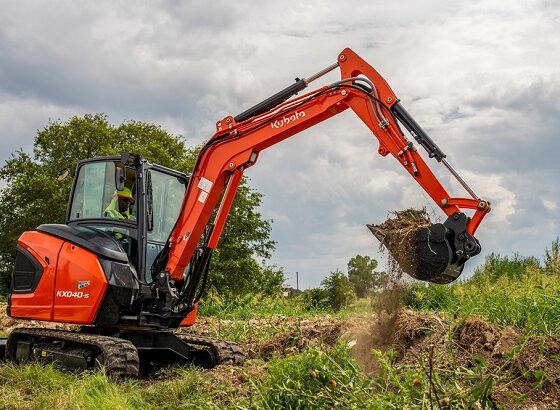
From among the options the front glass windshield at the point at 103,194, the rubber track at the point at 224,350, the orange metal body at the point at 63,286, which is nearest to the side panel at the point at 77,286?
the orange metal body at the point at 63,286

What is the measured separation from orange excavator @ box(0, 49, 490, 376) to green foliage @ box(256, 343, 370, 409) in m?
3.15

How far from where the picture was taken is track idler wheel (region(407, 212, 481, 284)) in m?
6.69

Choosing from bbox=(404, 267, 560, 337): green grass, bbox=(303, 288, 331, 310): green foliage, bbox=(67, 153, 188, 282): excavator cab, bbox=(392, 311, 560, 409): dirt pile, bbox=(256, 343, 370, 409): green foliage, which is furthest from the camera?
bbox=(303, 288, 331, 310): green foliage

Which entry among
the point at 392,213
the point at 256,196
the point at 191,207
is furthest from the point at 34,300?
the point at 256,196

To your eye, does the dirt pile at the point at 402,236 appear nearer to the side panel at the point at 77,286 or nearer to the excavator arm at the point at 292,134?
the excavator arm at the point at 292,134

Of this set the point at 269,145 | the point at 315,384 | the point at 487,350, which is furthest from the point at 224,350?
the point at 315,384

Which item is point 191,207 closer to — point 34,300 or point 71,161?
point 34,300

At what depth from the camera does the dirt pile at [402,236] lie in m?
6.97

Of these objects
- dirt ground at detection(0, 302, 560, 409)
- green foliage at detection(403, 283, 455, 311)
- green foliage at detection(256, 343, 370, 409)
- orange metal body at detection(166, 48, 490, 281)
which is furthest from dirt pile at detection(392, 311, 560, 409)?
green foliage at detection(403, 283, 455, 311)

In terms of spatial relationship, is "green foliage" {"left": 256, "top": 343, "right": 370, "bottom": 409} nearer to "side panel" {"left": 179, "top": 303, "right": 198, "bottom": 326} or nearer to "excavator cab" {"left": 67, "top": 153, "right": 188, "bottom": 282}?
"excavator cab" {"left": 67, "top": 153, "right": 188, "bottom": 282}

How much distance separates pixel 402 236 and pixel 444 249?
1.63 ft

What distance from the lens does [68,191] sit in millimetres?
30125

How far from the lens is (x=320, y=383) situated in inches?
192

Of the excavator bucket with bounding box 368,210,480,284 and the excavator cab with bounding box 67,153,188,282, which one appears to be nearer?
the excavator bucket with bounding box 368,210,480,284
